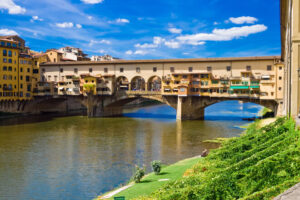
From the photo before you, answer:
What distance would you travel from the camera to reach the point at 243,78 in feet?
167

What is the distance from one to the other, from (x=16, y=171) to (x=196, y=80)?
39.3m

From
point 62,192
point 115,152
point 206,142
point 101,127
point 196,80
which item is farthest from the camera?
point 196,80

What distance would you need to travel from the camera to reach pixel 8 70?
6062 centimetres

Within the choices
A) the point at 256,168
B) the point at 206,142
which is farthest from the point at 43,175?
the point at 206,142

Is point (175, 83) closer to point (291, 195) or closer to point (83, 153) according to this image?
point (83, 153)

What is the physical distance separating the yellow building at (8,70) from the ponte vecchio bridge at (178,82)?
6423 mm

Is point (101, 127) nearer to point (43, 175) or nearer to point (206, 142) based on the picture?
point (206, 142)

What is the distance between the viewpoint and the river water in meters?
18.8

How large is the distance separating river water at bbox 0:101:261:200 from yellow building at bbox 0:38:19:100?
1749cm

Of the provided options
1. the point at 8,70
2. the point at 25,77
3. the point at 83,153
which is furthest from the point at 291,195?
the point at 25,77

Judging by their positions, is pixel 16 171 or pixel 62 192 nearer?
pixel 62 192

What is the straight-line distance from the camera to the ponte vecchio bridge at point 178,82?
49.5 meters

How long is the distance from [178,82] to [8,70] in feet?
123

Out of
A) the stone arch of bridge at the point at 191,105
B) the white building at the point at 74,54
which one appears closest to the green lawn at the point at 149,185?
the stone arch of bridge at the point at 191,105
